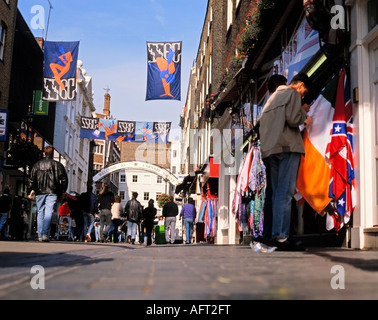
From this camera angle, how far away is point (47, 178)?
31.0 ft

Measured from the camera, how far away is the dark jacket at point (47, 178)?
372 inches

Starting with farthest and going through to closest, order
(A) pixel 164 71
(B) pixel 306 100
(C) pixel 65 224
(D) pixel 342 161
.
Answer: (C) pixel 65 224
(A) pixel 164 71
(B) pixel 306 100
(D) pixel 342 161

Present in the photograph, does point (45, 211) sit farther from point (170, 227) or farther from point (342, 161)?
point (170, 227)

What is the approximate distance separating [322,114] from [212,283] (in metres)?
4.91

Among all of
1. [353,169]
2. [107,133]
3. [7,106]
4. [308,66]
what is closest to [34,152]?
[7,106]

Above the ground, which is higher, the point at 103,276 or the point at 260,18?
the point at 260,18

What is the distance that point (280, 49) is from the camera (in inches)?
362

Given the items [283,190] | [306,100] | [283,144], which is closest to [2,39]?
[306,100]

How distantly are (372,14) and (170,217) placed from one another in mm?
13859

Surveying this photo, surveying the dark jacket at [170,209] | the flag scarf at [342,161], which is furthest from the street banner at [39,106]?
the flag scarf at [342,161]

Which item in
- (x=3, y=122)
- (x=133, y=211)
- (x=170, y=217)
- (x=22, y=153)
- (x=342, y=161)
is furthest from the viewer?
(x=22, y=153)
